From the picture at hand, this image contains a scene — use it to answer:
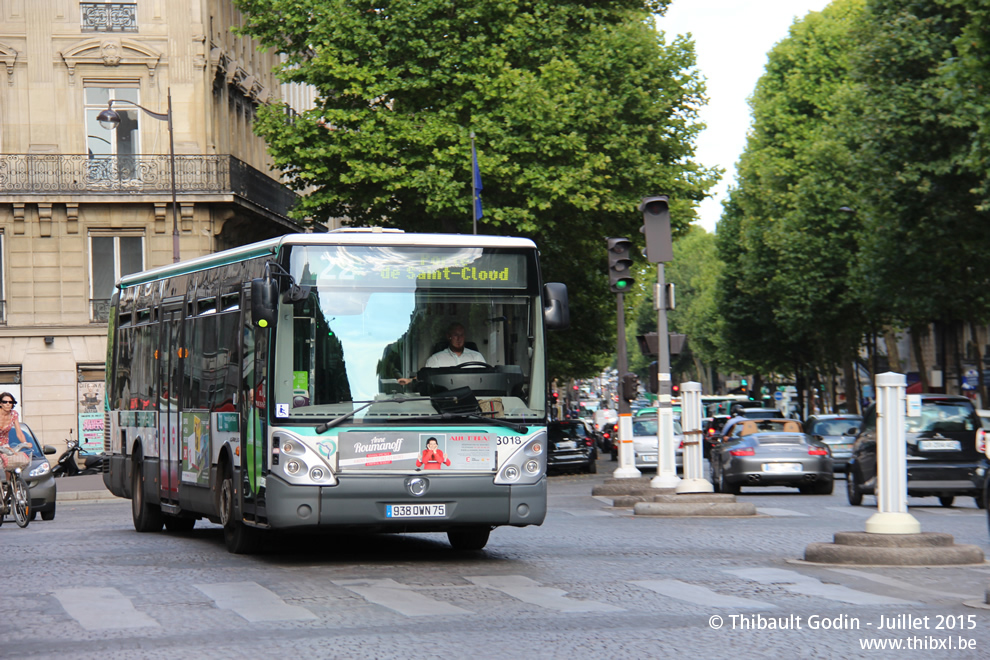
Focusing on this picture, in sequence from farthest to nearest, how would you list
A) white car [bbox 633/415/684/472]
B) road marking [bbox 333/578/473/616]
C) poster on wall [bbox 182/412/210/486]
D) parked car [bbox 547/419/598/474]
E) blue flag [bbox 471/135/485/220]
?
white car [bbox 633/415/684/472]
parked car [bbox 547/419/598/474]
blue flag [bbox 471/135/485/220]
poster on wall [bbox 182/412/210/486]
road marking [bbox 333/578/473/616]

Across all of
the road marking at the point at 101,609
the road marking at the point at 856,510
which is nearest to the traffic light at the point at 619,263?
the road marking at the point at 856,510

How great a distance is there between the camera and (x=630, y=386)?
1029 inches

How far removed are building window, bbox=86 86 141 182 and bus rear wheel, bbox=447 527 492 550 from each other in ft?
95.6

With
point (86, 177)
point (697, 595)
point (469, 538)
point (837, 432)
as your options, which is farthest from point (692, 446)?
point (86, 177)

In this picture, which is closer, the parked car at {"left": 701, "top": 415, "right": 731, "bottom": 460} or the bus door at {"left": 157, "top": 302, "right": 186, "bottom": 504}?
the bus door at {"left": 157, "top": 302, "right": 186, "bottom": 504}

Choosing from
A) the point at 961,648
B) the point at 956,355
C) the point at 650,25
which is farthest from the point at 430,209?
the point at 961,648

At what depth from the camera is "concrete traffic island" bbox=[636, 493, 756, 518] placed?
2047 centimetres

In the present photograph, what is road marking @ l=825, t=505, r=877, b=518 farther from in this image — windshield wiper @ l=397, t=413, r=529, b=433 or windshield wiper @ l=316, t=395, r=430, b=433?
windshield wiper @ l=316, t=395, r=430, b=433

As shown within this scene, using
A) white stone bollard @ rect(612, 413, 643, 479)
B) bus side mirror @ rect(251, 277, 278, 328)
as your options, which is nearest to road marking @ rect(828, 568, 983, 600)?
bus side mirror @ rect(251, 277, 278, 328)

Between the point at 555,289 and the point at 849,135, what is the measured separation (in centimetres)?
3065

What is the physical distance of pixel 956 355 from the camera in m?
47.2

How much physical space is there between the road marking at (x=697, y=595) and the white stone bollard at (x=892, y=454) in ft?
7.82

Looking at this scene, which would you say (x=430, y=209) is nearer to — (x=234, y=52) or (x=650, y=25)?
(x=650, y=25)

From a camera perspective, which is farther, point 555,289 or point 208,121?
point 208,121
